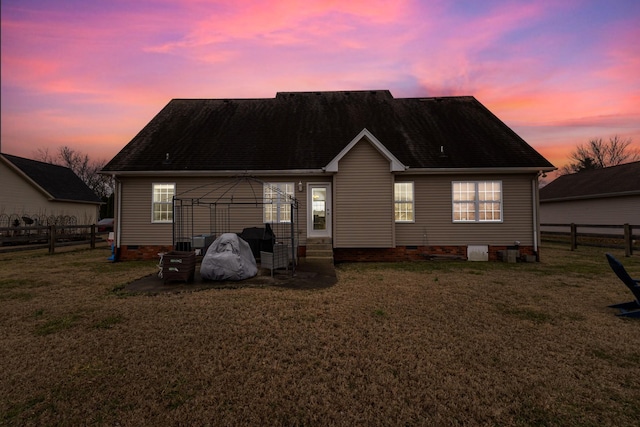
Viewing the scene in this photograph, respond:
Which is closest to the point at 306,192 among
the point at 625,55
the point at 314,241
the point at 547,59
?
the point at 314,241

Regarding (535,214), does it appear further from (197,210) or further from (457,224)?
(197,210)

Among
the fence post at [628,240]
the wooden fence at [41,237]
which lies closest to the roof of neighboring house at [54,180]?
the wooden fence at [41,237]

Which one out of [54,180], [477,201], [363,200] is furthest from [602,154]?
[54,180]

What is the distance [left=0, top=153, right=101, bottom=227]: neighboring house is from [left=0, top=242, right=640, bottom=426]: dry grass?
64.9 ft

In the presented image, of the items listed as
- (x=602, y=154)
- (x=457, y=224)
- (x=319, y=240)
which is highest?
(x=602, y=154)

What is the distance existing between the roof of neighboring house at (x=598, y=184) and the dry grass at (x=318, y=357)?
62.7 ft

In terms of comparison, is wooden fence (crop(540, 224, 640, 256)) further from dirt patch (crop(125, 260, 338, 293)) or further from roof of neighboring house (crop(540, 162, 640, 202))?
dirt patch (crop(125, 260, 338, 293))

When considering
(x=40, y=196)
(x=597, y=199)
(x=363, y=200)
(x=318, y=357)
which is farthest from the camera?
(x=40, y=196)

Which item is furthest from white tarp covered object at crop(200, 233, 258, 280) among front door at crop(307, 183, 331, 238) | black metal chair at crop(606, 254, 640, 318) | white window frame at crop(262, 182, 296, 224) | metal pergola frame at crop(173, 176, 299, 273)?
black metal chair at crop(606, 254, 640, 318)

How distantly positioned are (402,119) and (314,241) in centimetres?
861

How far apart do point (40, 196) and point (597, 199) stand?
43.4m

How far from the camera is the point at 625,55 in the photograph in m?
13.5

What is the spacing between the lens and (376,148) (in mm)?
12008

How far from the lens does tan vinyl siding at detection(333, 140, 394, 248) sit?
39.5ft
